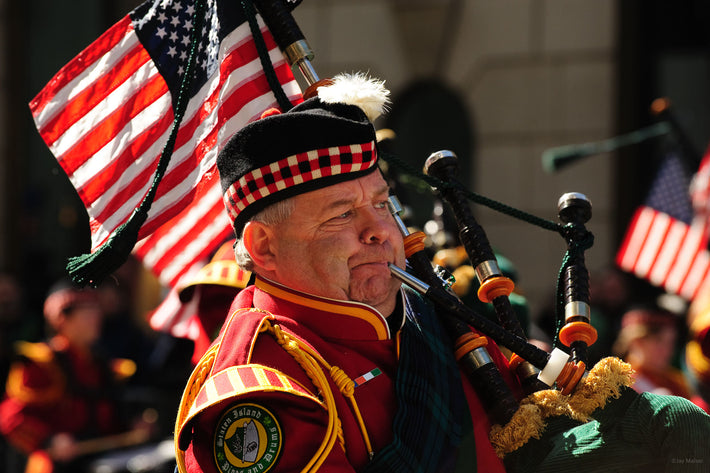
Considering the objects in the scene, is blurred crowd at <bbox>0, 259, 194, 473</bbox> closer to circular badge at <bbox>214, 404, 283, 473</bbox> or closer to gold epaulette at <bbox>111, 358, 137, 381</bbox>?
gold epaulette at <bbox>111, 358, 137, 381</bbox>

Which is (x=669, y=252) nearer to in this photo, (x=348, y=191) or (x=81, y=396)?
(x=81, y=396)

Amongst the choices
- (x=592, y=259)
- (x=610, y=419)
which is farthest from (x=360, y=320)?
(x=592, y=259)

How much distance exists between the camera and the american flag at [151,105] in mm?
3023

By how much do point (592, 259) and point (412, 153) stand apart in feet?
5.86

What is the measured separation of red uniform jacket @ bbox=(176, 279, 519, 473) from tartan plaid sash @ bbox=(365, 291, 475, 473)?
0.04 meters

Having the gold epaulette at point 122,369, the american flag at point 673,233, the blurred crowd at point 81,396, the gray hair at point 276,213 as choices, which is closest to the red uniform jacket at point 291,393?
the gray hair at point 276,213

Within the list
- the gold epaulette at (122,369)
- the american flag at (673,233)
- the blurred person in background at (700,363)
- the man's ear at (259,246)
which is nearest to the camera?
the man's ear at (259,246)

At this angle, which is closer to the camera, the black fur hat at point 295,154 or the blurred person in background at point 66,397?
the black fur hat at point 295,154

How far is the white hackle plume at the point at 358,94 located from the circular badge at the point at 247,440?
75 cm

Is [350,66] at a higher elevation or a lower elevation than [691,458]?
lower

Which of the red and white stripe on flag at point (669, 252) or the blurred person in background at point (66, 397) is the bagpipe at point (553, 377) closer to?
the red and white stripe on flag at point (669, 252)

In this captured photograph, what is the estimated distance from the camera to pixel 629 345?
6523 mm

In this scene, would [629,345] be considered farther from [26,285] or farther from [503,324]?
[26,285]

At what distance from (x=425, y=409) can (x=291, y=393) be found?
1.12 ft
